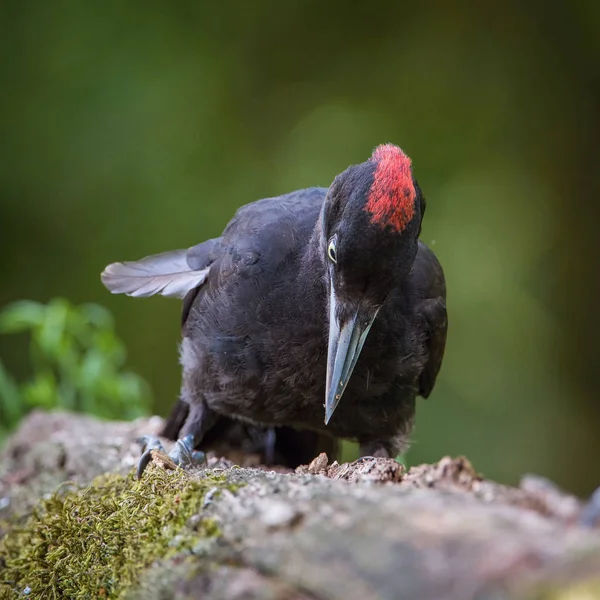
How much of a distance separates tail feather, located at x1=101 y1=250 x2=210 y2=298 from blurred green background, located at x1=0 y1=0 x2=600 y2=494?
9.65ft

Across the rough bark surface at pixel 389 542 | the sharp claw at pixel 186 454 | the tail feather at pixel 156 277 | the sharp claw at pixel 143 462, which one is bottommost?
the sharp claw at pixel 186 454

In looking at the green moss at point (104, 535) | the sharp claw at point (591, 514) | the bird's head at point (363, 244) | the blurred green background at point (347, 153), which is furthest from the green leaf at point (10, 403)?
the sharp claw at point (591, 514)

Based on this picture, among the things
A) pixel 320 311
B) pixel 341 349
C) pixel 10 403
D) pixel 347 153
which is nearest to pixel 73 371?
pixel 10 403

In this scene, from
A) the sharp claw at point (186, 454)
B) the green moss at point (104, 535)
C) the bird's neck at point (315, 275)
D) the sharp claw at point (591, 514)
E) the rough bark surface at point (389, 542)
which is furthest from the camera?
the sharp claw at point (186, 454)

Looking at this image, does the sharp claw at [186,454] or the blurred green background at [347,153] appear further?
the blurred green background at [347,153]

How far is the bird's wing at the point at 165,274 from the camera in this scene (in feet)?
11.2

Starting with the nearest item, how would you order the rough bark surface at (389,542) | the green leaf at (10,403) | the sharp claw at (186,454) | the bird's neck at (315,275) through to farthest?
the rough bark surface at (389,542)
the bird's neck at (315,275)
the sharp claw at (186,454)
the green leaf at (10,403)

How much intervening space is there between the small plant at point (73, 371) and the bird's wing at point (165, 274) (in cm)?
100

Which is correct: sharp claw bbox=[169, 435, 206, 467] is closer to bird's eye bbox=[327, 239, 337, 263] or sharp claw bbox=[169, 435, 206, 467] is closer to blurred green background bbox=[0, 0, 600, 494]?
bird's eye bbox=[327, 239, 337, 263]

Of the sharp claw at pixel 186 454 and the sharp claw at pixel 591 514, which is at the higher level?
the sharp claw at pixel 591 514

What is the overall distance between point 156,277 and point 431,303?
4.08 ft

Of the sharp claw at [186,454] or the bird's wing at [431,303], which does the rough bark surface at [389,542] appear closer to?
the sharp claw at [186,454]

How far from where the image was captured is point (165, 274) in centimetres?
351

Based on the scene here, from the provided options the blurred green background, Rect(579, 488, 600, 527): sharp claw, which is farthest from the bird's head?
the blurred green background
